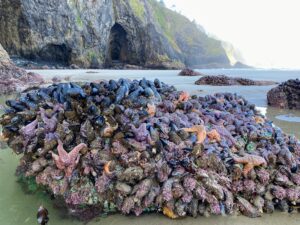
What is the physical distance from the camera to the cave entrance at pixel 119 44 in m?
47.2

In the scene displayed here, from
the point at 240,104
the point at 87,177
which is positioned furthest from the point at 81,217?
the point at 240,104

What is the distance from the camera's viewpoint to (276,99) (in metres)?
7.78

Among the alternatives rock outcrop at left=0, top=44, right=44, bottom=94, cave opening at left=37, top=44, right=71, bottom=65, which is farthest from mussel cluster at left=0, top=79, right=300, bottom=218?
cave opening at left=37, top=44, right=71, bottom=65

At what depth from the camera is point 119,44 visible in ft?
157

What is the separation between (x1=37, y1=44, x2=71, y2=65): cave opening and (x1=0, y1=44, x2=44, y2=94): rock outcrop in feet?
67.0

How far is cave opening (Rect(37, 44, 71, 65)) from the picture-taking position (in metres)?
32.7

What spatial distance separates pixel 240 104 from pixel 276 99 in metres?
4.69

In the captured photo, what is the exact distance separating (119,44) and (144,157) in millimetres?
46997

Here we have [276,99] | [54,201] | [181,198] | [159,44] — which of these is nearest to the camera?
[181,198]

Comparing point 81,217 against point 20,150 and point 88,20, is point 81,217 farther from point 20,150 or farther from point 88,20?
point 88,20

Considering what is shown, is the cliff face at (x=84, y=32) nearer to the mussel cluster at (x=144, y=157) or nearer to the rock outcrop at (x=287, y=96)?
the rock outcrop at (x=287, y=96)

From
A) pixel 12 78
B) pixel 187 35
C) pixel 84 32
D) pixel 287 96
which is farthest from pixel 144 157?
pixel 187 35

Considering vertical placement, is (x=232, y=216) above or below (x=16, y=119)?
below

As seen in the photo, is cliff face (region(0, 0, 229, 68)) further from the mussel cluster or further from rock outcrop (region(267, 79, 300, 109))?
the mussel cluster
